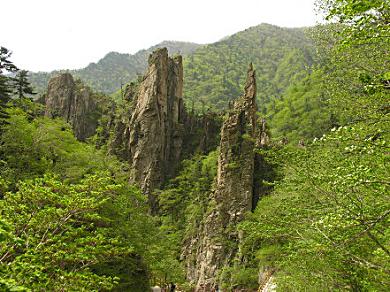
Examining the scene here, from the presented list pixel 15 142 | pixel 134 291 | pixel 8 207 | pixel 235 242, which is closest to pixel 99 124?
pixel 235 242

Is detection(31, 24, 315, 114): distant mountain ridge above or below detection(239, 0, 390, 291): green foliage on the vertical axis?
above

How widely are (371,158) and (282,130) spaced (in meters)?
71.9

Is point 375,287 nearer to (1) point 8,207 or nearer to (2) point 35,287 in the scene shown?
(2) point 35,287

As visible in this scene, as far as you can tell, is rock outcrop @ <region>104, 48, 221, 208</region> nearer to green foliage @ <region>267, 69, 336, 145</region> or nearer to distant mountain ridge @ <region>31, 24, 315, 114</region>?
green foliage @ <region>267, 69, 336, 145</region>

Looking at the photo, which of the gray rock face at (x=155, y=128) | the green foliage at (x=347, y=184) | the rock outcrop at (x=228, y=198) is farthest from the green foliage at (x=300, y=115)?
the green foliage at (x=347, y=184)

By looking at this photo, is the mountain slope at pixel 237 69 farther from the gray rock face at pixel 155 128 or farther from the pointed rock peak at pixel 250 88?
the pointed rock peak at pixel 250 88

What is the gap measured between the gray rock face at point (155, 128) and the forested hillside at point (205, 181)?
23 cm

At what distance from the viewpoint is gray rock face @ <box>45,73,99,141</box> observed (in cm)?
7112

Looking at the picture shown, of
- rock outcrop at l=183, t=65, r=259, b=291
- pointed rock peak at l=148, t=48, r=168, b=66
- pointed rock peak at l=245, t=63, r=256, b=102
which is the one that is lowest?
rock outcrop at l=183, t=65, r=259, b=291

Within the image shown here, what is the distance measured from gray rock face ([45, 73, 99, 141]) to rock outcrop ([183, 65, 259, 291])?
38.0 m

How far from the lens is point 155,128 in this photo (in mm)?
61312

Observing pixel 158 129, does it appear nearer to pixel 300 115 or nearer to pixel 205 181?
pixel 205 181

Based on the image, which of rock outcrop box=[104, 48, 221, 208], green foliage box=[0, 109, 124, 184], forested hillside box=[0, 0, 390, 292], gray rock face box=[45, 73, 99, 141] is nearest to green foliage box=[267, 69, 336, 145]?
forested hillside box=[0, 0, 390, 292]

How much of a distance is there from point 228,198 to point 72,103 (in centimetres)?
4572
